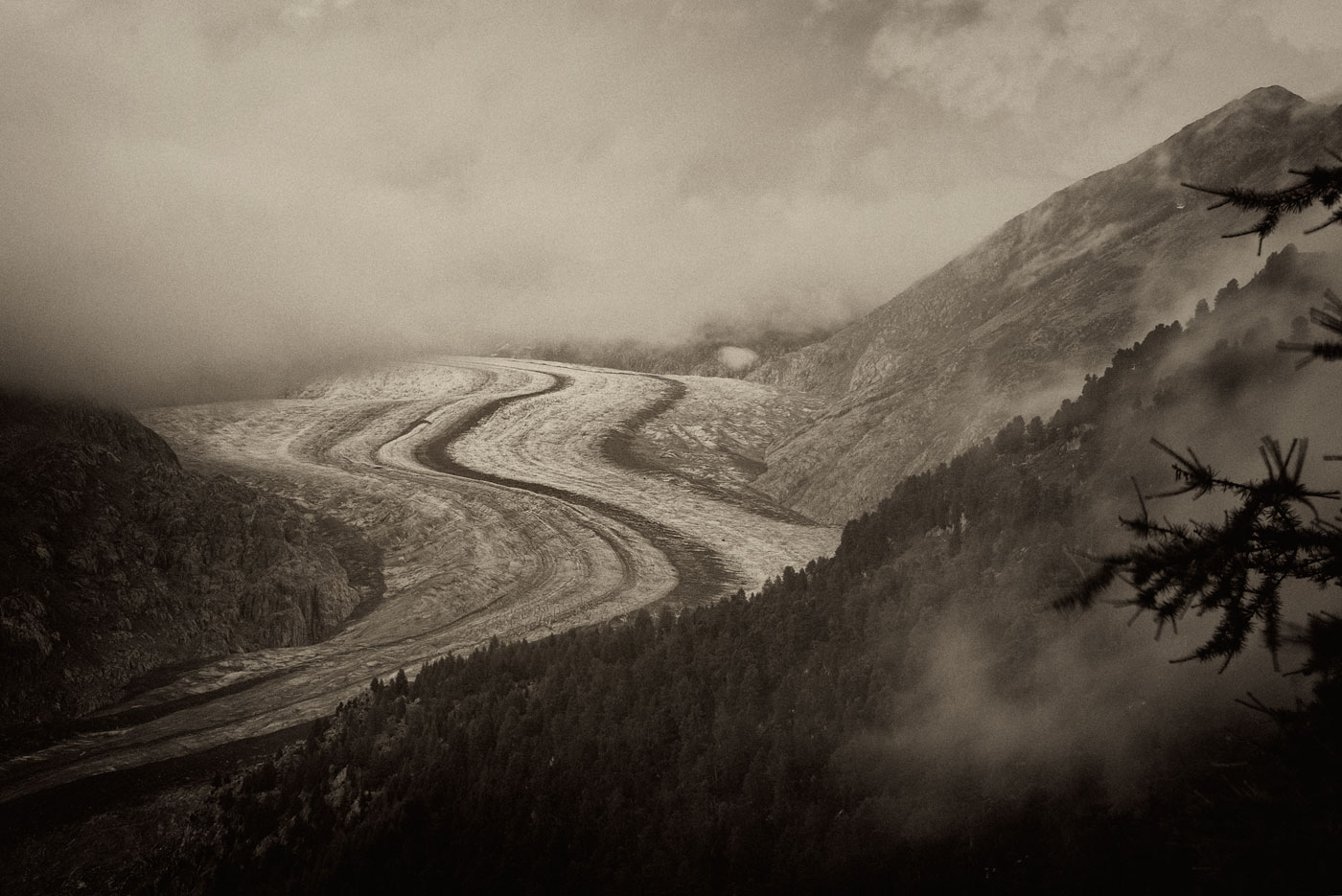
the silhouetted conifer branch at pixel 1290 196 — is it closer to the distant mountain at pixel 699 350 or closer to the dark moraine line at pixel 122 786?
the dark moraine line at pixel 122 786

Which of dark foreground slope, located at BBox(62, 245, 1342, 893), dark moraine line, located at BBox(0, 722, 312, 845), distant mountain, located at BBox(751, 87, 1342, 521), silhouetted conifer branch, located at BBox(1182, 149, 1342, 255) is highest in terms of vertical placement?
Answer: distant mountain, located at BBox(751, 87, 1342, 521)

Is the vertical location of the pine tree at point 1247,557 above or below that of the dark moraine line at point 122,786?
above

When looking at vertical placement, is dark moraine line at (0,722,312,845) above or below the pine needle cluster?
below

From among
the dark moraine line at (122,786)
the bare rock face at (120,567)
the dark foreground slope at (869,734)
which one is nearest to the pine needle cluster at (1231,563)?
the dark foreground slope at (869,734)

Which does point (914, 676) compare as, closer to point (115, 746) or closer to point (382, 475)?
point (115, 746)

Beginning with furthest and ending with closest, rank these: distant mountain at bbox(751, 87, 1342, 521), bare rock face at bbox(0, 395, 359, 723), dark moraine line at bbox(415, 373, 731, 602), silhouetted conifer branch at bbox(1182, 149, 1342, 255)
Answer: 1. dark moraine line at bbox(415, 373, 731, 602)
2. distant mountain at bbox(751, 87, 1342, 521)
3. bare rock face at bbox(0, 395, 359, 723)
4. silhouetted conifer branch at bbox(1182, 149, 1342, 255)

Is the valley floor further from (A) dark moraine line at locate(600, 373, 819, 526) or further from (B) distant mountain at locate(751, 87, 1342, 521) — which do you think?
(B) distant mountain at locate(751, 87, 1342, 521)

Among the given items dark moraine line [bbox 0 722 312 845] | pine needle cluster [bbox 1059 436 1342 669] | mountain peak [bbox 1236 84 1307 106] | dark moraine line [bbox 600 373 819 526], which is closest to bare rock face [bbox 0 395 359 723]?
dark moraine line [bbox 0 722 312 845]
